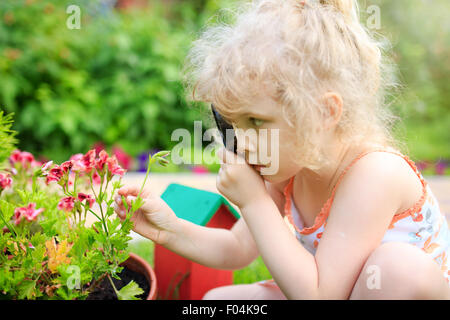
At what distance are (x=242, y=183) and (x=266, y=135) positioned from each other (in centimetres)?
17

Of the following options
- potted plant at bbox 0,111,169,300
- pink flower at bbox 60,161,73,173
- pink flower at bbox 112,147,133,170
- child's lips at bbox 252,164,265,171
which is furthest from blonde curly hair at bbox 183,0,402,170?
pink flower at bbox 112,147,133,170

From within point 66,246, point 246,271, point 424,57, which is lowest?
point 246,271

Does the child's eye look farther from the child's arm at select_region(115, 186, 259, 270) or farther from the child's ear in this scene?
the child's arm at select_region(115, 186, 259, 270)

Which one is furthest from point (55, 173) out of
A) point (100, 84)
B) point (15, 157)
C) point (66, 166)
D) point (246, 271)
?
point (100, 84)

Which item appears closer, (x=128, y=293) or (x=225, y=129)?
(x=128, y=293)

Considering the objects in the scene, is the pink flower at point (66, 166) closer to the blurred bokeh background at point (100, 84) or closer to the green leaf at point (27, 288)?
the green leaf at point (27, 288)

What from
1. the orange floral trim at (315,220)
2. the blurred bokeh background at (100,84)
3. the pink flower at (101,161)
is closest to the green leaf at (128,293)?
the pink flower at (101,161)

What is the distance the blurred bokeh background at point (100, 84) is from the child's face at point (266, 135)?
90.8 inches

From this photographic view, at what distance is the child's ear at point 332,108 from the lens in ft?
4.09

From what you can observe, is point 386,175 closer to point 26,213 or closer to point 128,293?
point 128,293

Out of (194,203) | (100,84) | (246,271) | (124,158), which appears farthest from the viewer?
(100,84)

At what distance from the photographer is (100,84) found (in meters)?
4.29

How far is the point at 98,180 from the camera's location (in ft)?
4.48
